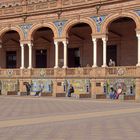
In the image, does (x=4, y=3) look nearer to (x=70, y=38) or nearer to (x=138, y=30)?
(x=70, y=38)

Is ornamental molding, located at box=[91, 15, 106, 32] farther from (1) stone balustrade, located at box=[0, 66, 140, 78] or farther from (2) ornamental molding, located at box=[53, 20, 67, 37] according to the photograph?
(2) ornamental molding, located at box=[53, 20, 67, 37]

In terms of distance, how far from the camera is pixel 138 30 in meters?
34.8

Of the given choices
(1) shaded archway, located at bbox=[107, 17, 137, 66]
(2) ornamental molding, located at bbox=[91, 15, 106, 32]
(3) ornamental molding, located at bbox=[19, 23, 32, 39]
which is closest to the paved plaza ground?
(2) ornamental molding, located at bbox=[91, 15, 106, 32]

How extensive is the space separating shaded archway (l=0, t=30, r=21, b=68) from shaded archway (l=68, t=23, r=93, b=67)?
25.5ft

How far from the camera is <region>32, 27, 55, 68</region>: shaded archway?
155ft

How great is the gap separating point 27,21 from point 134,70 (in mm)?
14203

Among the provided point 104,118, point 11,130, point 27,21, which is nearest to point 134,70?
point 27,21

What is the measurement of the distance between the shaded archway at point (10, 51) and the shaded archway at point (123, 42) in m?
12.9

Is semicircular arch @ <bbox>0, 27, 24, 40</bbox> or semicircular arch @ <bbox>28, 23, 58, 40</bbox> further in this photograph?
semicircular arch @ <bbox>0, 27, 24, 40</bbox>

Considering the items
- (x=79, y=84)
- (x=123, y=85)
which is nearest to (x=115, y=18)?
(x=123, y=85)

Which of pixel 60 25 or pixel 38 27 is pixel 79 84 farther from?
pixel 38 27

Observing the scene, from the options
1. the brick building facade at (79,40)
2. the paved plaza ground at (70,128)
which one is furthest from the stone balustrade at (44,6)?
the paved plaza ground at (70,128)

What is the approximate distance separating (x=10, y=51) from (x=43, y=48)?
5.33 metres

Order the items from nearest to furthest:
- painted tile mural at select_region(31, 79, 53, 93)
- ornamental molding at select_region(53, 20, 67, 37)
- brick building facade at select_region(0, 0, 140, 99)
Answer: brick building facade at select_region(0, 0, 140, 99)
ornamental molding at select_region(53, 20, 67, 37)
painted tile mural at select_region(31, 79, 53, 93)
